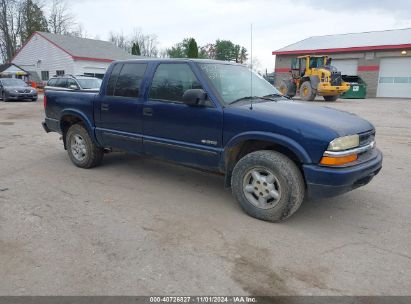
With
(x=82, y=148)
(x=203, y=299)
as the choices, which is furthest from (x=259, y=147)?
(x=82, y=148)

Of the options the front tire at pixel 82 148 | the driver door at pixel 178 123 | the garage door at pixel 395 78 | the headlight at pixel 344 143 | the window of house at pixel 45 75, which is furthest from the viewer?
the window of house at pixel 45 75

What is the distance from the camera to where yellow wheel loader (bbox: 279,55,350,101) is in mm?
21195

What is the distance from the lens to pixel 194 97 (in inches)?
170

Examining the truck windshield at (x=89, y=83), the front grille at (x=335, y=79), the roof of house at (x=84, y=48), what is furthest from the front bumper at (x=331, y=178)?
the roof of house at (x=84, y=48)

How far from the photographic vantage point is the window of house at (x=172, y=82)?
469 centimetres

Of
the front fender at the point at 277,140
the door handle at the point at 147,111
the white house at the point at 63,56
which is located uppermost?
the white house at the point at 63,56

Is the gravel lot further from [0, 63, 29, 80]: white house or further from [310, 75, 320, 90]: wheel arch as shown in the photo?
[0, 63, 29, 80]: white house

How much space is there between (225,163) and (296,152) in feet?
3.11

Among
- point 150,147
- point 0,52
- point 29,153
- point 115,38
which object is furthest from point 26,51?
point 115,38

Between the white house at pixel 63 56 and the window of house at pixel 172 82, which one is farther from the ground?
the white house at pixel 63 56

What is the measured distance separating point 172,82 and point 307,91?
18459 mm

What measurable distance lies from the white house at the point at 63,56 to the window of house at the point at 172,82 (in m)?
32.9

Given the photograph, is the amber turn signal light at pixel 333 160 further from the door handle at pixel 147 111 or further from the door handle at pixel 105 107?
the door handle at pixel 105 107

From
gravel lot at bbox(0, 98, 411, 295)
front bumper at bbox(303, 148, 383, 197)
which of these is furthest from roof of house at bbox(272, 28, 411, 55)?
front bumper at bbox(303, 148, 383, 197)
